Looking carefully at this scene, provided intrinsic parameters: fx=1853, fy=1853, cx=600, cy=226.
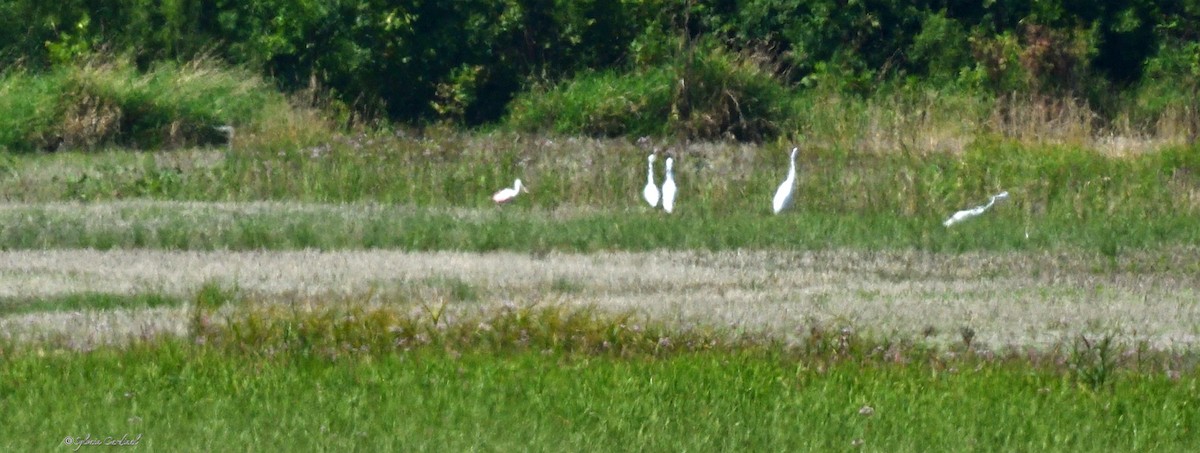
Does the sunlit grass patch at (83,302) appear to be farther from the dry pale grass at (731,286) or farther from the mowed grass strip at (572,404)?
the mowed grass strip at (572,404)

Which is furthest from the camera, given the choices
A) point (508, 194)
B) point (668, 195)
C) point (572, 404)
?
point (508, 194)

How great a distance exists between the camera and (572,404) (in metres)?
7.25

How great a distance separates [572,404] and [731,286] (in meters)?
4.40

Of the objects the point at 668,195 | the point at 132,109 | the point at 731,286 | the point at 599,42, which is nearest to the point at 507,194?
the point at 668,195

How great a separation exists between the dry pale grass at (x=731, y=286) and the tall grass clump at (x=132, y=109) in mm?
9666

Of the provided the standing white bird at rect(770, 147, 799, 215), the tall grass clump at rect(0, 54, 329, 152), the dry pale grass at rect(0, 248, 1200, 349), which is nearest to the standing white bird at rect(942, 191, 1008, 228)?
the standing white bird at rect(770, 147, 799, 215)

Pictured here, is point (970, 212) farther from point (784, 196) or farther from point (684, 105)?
point (684, 105)

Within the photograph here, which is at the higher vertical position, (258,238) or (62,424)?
(62,424)

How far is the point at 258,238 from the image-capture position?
13.6 metres

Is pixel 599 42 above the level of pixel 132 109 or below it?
below

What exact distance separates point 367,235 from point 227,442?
7.52m

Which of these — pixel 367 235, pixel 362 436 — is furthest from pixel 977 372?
pixel 367 235

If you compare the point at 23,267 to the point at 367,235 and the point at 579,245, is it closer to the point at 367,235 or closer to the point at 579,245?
the point at 367,235

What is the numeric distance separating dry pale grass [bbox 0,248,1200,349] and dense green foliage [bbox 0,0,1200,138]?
1152 centimetres
